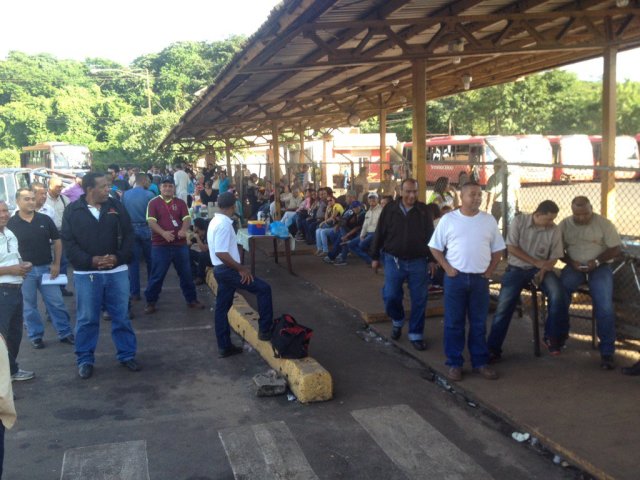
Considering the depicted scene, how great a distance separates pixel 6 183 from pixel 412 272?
43.4ft

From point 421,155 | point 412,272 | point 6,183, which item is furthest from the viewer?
point 6,183

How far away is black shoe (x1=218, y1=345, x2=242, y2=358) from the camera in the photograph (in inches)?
274

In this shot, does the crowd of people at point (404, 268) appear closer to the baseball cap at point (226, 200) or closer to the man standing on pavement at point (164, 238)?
the baseball cap at point (226, 200)

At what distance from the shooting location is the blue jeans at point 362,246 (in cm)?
1143

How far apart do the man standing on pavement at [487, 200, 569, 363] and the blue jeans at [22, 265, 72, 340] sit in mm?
4902

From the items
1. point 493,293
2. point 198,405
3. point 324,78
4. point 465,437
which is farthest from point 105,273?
point 324,78

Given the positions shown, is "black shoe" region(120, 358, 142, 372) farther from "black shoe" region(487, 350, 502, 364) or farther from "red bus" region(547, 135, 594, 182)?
"red bus" region(547, 135, 594, 182)

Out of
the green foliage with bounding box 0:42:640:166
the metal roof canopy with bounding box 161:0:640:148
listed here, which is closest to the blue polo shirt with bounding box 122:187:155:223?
the metal roof canopy with bounding box 161:0:640:148

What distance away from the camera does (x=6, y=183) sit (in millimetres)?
16297

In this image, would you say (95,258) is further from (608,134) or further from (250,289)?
(608,134)

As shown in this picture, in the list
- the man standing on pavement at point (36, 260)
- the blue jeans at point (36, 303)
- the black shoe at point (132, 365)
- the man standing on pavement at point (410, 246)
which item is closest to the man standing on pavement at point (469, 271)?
the man standing on pavement at point (410, 246)

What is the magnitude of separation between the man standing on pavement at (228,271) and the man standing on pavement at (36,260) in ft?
6.35

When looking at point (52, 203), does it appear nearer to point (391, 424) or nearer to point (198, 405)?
point (198, 405)

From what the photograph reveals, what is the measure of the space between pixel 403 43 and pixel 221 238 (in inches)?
157
